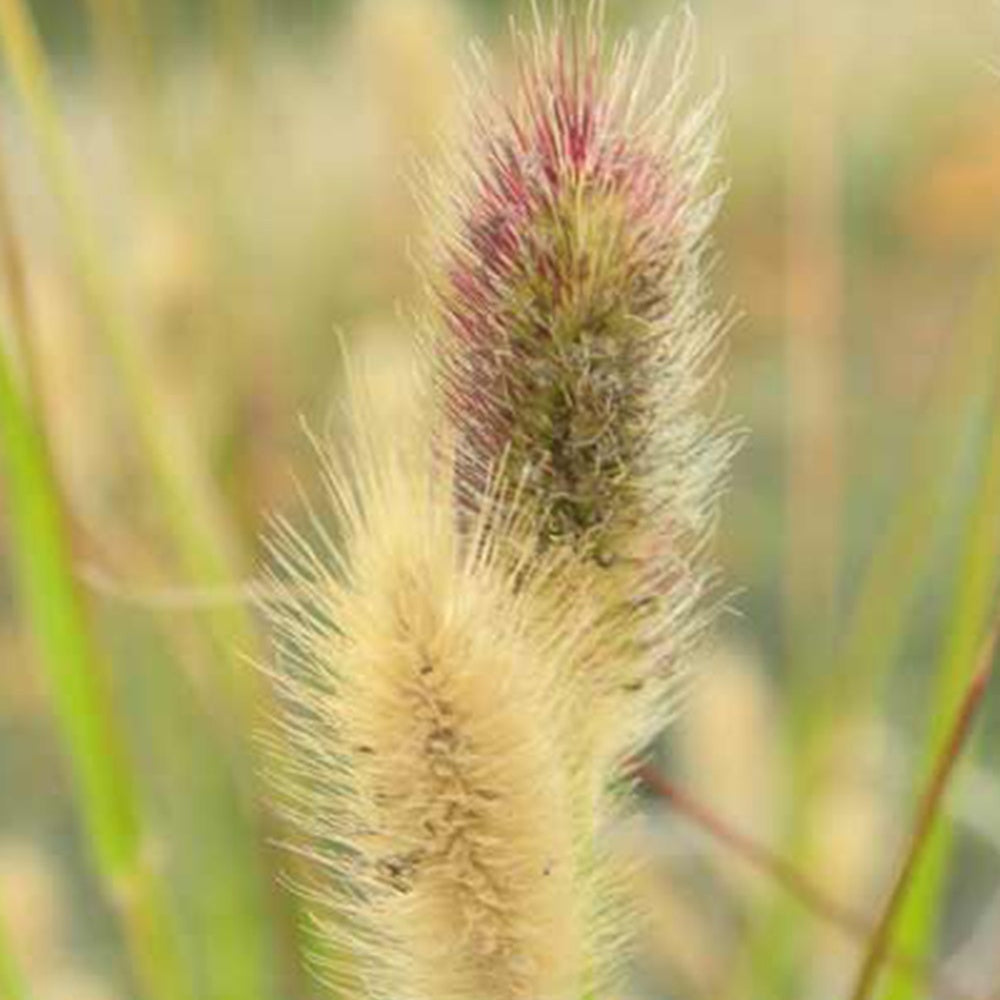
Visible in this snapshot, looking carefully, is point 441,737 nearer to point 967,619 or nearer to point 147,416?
point 967,619

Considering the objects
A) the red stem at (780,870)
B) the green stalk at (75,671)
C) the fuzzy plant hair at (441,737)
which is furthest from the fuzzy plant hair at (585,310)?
the green stalk at (75,671)

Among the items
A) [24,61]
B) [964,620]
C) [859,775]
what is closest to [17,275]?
[24,61]

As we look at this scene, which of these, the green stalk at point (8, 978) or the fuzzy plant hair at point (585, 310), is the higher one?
the fuzzy plant hair at point (585, 310)

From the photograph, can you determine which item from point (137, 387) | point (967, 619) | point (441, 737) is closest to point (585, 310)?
point (441, 737)

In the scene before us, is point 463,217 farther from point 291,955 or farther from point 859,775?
point 859,775

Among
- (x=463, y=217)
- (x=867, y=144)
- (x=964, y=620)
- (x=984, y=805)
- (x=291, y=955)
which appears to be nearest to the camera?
(x=463, y=217)

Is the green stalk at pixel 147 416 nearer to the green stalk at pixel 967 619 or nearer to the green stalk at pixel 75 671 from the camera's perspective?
the green stalk at pixel 75 671
